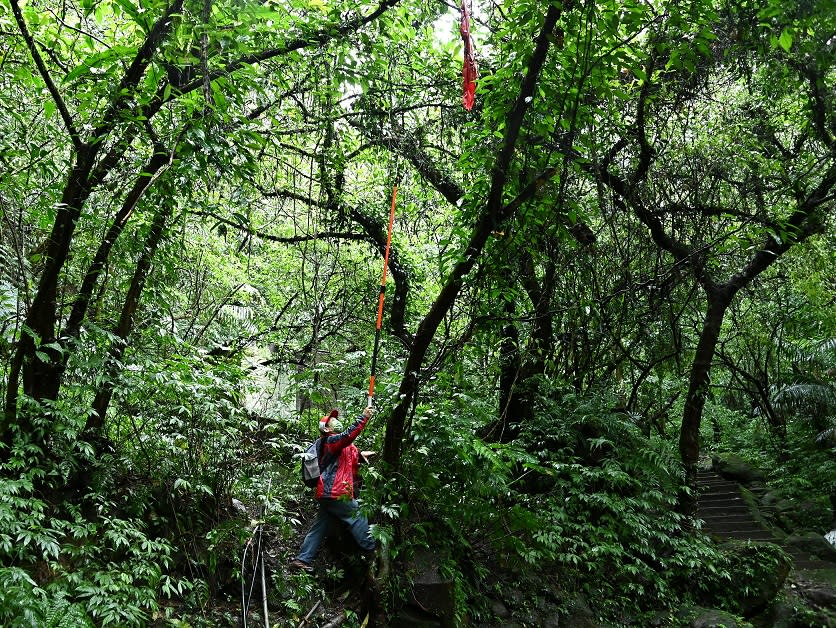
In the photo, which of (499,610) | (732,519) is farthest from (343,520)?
(732,519)

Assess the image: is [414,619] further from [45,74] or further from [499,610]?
[45,74]

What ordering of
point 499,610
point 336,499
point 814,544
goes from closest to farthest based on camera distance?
point 336,499 < point 499,610 < point 814,544

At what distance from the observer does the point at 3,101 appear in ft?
19.5

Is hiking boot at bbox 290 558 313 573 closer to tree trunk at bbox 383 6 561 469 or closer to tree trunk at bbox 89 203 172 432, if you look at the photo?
tree trunk at bbox 383 6 561 469

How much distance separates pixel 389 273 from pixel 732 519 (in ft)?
25.5

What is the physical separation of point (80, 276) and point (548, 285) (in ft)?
17.3

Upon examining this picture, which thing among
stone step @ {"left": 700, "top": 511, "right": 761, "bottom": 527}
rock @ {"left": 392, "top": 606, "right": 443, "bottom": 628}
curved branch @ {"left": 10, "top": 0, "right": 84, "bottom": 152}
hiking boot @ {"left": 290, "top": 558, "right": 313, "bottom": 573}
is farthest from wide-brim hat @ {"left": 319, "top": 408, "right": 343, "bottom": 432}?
stone step @ {"left": 700, "top": 511, "right": 761, "bottom": 527}

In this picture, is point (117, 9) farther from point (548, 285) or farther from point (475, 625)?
point (475, 625)

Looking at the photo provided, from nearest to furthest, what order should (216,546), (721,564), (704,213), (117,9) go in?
(117,9) → (216,546) → (721,564) → (704,213)

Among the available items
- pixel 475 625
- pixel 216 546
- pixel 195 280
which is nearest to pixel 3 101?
pixel 195 280

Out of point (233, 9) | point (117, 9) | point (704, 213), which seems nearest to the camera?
point (233, 9)

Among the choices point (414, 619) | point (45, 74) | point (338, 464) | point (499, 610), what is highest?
point (45, 74)

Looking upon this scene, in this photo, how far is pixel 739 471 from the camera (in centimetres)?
1377

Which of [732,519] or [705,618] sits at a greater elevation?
[732,519]
